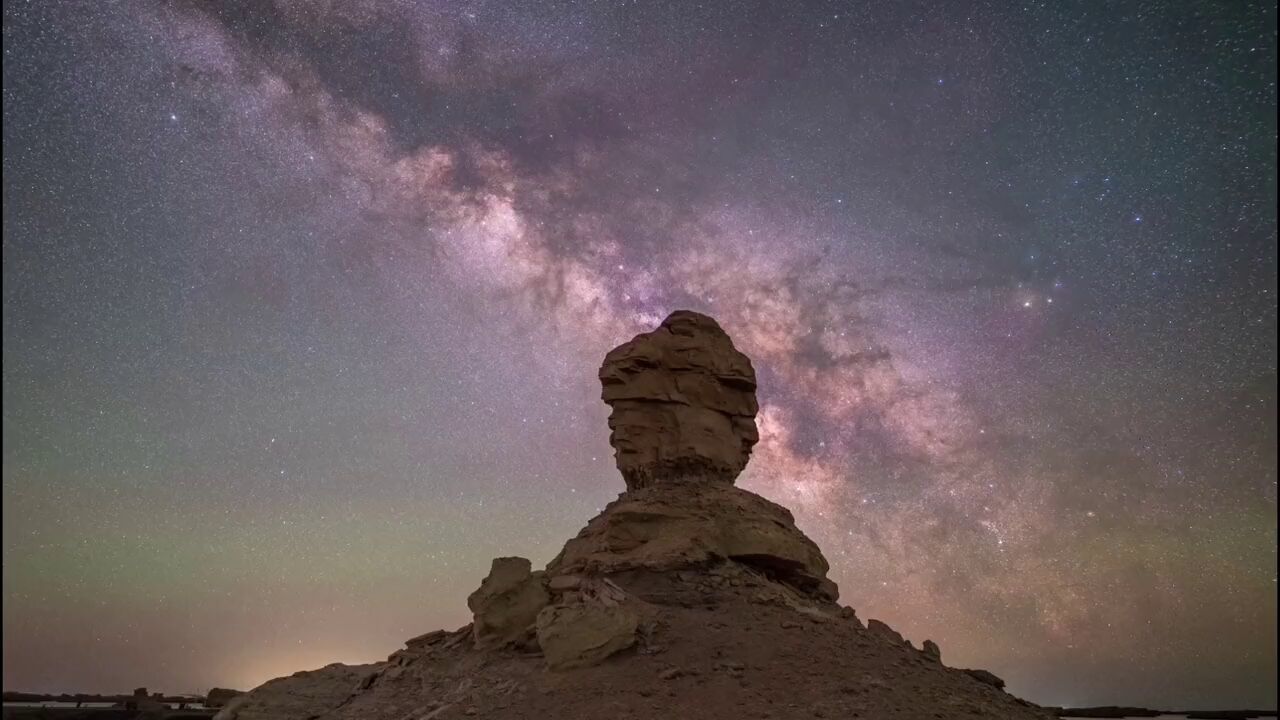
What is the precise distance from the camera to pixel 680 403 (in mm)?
28500

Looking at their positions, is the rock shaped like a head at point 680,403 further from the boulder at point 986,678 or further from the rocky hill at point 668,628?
the boulder at point 986,678

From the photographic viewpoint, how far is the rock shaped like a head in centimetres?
2752

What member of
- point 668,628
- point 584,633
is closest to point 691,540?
point 668,628

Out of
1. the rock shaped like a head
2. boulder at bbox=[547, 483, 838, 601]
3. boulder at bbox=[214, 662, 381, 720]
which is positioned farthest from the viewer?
the rock shaped like a head

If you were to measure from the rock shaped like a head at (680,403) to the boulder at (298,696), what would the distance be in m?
11.7

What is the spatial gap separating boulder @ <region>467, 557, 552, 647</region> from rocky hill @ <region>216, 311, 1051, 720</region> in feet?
0.16

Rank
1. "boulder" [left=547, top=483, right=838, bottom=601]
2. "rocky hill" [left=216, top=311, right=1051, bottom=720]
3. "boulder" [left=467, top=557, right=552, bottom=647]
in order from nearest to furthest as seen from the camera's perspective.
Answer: "rocky hill" [left=216, top=311, right=1051, bottom=720], "boulder" [left=467, top=557, right=552, bottom=647], "boulder" [left=547, top=483, right=838, bottom=601]

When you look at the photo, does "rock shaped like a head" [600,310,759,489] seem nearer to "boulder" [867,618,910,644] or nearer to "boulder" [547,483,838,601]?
"boulder" [547,483,838,601]

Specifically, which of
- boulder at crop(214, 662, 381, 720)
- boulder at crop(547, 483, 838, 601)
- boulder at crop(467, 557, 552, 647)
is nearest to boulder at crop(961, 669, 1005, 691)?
boulder at crop(547, 483, 838, 601)

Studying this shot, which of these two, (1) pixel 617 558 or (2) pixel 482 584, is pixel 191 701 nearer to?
(2) pixel 482 584

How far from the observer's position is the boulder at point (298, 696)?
20859mm

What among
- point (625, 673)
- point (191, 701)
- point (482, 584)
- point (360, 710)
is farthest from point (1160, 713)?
point (191, 701)

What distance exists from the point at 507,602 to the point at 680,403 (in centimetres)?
1068

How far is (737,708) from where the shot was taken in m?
16.3
